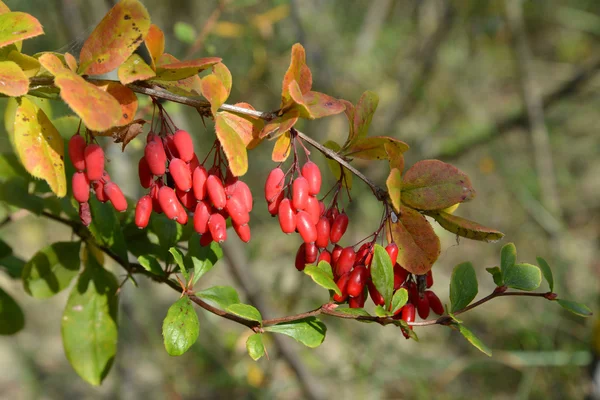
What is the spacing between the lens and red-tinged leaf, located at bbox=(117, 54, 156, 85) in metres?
0.45

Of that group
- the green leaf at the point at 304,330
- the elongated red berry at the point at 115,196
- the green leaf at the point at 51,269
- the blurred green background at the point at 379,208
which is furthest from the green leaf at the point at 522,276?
the blurred green background at the point at 379,208

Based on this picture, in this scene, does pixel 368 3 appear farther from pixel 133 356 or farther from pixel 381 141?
pixel 381 141

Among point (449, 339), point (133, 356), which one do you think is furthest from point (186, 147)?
point (449, 339)

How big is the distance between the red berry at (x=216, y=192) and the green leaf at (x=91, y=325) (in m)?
0.28

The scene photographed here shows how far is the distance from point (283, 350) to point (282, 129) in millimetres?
1114

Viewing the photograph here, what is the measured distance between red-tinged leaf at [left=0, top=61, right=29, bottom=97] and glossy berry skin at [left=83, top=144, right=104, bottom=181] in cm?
9

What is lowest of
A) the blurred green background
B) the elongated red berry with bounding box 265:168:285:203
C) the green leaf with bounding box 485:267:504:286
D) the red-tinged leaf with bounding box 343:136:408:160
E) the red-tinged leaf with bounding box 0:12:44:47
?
the blurred green background

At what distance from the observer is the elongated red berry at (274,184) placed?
21.9 inches

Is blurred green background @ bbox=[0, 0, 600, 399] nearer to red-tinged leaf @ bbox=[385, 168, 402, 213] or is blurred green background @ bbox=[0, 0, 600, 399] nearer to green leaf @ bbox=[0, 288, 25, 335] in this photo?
green leaf @ bbox=[0, 288, 25, 335]

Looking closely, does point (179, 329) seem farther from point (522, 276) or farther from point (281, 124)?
point (522, 276)

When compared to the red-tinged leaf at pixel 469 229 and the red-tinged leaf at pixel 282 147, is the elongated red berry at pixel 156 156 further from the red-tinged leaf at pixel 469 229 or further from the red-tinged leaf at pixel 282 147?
the red-tinged leaf at pixel 469 229

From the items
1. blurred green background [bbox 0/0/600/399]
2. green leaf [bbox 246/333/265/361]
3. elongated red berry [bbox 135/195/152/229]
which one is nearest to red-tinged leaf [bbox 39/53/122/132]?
elongated red berry [bbox 135/195/152/229]

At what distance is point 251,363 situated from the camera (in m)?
2.32

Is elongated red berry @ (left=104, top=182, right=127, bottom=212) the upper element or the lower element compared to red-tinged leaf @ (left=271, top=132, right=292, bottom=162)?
lower
